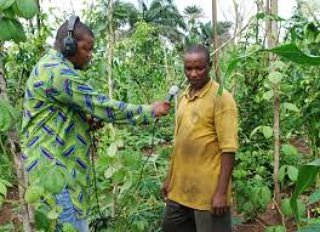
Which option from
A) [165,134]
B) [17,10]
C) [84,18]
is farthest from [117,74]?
[17,10]

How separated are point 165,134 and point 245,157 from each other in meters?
1.20

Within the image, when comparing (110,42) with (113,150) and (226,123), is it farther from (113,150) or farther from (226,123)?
(226,123)

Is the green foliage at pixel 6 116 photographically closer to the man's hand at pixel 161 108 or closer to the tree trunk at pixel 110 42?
the man's hand at pixel 161 108

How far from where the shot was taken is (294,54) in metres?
0.90

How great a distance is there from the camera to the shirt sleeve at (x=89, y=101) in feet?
7.29

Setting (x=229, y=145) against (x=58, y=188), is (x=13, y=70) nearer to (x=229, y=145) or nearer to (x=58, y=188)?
(x=229, y=145)

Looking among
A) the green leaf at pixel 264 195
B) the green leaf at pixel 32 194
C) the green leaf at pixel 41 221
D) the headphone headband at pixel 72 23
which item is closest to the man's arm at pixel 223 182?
the green leaf at pixel 264 195

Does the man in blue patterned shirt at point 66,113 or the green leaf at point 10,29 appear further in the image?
the man in blue patterned shirt at point 66,113

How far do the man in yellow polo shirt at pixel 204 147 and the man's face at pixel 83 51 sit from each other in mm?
466

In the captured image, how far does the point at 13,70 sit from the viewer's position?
4539 millimetres

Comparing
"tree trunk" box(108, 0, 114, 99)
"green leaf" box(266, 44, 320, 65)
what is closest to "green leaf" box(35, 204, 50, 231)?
"green leaf" box(266, 44, 320, 65)

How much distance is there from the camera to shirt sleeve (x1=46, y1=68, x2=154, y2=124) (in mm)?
2223

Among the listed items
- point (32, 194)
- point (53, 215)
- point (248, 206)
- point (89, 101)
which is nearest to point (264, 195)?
point (248, 206)

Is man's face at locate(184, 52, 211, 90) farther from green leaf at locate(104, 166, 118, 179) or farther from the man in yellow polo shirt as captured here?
green leaf at locate(104, 166, 118, 179)
